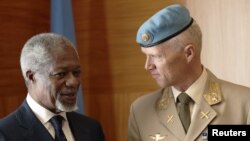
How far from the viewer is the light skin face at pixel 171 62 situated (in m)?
2.02

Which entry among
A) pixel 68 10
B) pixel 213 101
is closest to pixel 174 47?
pixel 213 101

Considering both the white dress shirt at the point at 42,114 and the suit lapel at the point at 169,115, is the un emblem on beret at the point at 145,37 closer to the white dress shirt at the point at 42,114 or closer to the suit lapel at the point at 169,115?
the suit lapel at the point at 169,115

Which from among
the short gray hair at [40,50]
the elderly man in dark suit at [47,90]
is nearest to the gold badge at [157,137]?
the elderly man in dark suit at [47,90]

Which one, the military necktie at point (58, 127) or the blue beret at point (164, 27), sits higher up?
the blue beret at point (164, 27)

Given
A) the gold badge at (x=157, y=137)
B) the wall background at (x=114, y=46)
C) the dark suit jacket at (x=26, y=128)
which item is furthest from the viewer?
the wall background at (x=114, y=46)

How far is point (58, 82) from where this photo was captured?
6.51ft

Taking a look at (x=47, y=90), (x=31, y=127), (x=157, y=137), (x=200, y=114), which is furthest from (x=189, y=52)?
(x=31, y=127)

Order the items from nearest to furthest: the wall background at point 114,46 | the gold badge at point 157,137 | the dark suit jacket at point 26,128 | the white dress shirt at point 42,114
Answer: the dark suit jacket at point 26,128 → the white dress shirt at point 42,114 → the gold badge at point 157,137 → the wall background at point 114,46

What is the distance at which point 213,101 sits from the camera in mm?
2059

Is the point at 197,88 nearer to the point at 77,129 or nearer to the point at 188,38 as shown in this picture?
the point at 188,38

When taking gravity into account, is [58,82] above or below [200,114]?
above

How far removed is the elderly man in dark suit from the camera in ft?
6.39

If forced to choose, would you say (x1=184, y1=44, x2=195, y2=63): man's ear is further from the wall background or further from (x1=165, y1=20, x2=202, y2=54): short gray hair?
the wall background

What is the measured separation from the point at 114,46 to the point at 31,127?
180cm
